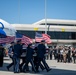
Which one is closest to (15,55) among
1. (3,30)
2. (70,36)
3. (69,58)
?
(3,30)

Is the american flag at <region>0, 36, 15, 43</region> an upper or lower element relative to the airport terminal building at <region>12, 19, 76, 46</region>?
upper

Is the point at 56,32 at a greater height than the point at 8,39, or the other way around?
the point at 8,39

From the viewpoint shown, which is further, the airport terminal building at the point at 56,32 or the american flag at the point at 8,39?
the airport terminal building at the point at 56,32

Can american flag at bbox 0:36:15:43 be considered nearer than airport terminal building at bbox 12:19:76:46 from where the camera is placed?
Yes

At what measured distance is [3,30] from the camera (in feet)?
60.1

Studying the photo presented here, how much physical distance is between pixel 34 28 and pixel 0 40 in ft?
176

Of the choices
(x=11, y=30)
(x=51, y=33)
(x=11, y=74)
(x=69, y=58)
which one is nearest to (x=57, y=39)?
(x=51, y=33)

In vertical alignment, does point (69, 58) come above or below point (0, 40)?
below

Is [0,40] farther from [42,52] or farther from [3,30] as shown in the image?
[42,52]

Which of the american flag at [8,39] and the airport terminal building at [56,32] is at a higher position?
the american flag at [8,39]

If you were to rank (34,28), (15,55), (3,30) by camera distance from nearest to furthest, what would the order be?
(15,55) < (3,30) < (34,28)

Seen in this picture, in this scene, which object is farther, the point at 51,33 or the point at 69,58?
the point at 51,33

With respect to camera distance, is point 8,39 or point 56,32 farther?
point 56,32

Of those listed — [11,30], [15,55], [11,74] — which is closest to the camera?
[11,74]
